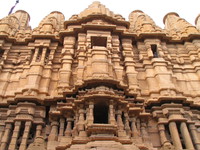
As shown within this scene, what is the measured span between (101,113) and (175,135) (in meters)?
3.53

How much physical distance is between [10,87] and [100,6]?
10.2 metres

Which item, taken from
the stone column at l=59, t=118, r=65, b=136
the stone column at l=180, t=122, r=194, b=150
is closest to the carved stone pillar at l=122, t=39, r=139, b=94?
the stone column at l=180, t=122, r=194, b=150

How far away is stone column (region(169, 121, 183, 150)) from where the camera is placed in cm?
1150

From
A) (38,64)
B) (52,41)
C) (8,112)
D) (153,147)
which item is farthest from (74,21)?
(153,147)

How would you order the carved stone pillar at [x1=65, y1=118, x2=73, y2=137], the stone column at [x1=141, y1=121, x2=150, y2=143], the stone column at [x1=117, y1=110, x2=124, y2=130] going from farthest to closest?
the stone column at [x1=141, y1=121, x2=150, y2=143], the carved stone pillar at [x1=65, y1=118, x2=73, y2=137], the stone column at [x1=117, y1=110, x2=124, y2=130]

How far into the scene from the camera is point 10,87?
14828 mm

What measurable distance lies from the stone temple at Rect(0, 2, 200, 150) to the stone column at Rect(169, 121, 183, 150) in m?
0.04

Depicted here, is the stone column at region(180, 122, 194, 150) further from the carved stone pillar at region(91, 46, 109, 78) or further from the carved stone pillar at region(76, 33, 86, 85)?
the carved stone pillar at region(76, 33, 86, 85)

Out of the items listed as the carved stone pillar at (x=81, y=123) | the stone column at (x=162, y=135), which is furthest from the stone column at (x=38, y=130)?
the stone column at (x=162, y=135)

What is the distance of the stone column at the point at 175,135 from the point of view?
1150 cm

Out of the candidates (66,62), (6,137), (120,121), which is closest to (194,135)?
(120,121)

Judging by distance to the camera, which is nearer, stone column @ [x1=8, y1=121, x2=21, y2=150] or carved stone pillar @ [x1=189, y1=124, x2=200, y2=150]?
stone column @ [x1=8, y1=121, x2=21, y2=150]

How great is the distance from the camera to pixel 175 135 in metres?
11.9

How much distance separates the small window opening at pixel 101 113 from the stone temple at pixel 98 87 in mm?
47
